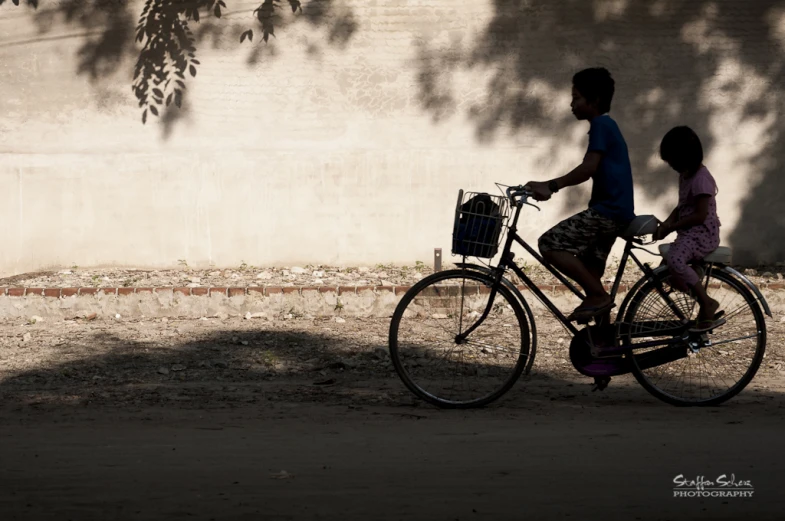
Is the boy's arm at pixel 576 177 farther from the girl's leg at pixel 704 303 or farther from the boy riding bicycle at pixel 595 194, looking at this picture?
the girl's leg at pixel 704 303

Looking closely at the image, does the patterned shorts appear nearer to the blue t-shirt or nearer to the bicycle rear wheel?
the blue t-shirt

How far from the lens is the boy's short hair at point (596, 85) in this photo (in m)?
5.04

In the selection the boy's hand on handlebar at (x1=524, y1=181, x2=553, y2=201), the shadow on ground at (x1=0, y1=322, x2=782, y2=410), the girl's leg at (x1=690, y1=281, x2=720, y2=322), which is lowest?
the shadow on ground at (x1=0, y1=322, x2=782, y2=410)

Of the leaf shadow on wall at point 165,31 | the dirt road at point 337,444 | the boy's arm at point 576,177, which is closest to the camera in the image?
the dirt road at point 337,444

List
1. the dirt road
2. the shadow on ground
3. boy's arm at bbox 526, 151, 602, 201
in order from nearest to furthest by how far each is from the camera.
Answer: the dirt road, boy's arm at bbox 526, 151, 602, 201, the shadow on ground

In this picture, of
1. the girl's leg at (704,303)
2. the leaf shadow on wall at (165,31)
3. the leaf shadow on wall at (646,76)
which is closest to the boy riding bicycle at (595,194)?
the girl's leg at (704,303)

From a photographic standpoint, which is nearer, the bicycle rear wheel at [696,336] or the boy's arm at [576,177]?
the boy's arm at [576,177]

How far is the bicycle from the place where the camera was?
16.9 ft

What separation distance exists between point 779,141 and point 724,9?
4.27 feet

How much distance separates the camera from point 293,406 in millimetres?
5305

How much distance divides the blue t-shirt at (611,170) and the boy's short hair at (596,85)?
0.11 m

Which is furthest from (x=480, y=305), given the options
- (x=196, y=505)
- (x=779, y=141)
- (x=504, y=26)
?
(x=779, y=141)

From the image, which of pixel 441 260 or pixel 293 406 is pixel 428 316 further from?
pixel 441 260

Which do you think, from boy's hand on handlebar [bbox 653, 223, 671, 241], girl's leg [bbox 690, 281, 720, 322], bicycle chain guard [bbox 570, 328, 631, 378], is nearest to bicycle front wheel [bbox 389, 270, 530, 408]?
bicycle chain guard [bbox 570, 328, 631, 378]
